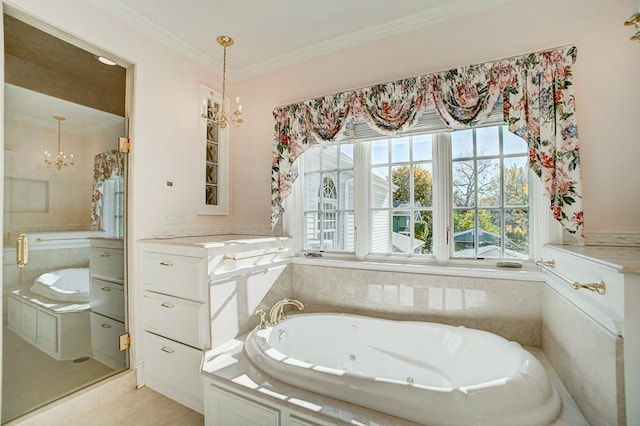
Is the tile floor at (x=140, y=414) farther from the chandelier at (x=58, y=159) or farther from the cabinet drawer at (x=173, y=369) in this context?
the chandelier at (x=58, y=159)

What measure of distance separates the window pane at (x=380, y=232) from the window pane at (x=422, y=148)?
0.52m

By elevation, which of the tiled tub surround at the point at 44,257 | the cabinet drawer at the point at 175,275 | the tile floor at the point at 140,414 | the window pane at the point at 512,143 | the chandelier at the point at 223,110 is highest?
the chandelier at the point at 223,110

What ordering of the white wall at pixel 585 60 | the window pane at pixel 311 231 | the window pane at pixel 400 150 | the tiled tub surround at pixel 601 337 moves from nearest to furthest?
the tiled tub surround at pixel 601 337
the white wall at pixel 585 60
the window pane at pixel 400 150
the window pane at pixel 311 231

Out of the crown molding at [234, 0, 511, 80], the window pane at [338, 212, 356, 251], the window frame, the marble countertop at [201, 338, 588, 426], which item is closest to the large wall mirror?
the marble countertop at [201, 338, 588, 426]

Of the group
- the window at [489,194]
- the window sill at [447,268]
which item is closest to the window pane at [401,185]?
the window at [489,194]

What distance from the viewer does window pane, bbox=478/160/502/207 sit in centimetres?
208

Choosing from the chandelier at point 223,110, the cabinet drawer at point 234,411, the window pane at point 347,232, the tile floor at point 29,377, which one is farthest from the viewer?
the window pane at point 347,232

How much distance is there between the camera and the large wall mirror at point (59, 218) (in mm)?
1649

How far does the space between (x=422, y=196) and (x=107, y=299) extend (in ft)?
8.18

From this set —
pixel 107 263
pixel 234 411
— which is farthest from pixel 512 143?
pixel 107 263

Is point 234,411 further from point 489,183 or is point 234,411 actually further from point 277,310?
point 489,183

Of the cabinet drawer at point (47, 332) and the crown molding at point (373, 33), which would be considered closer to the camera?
the cabinet drawer at point (47, 332)

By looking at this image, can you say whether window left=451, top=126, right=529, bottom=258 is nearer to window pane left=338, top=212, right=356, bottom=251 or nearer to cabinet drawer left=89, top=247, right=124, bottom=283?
window pane left=338, top=212, right=356, bottom=251

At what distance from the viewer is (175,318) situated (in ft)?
6.45
